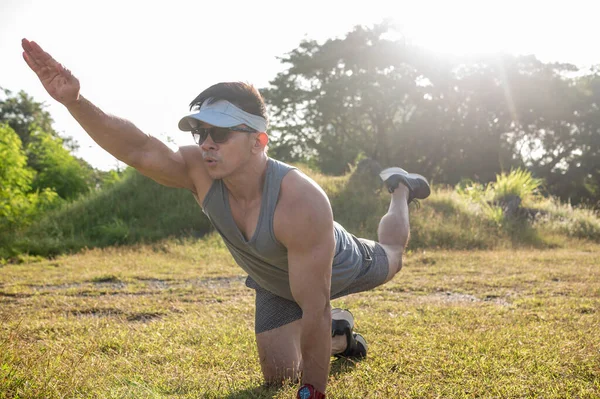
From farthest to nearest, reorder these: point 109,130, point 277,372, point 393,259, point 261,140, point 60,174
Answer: point 60,174, point 393,259, point 277,372, point 261,140, point 109,130

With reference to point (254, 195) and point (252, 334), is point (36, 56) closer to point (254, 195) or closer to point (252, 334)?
point (254, 195)

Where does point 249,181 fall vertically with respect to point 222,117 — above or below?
below

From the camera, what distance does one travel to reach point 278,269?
3283 mm

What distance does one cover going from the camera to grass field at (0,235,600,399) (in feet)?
10.7

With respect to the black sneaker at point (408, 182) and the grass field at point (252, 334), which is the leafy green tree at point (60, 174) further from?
the black sneaker at point (408, 182)

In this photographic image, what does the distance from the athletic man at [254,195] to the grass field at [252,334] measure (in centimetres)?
48

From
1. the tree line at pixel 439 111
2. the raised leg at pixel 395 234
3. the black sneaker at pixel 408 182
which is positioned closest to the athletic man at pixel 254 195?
the raised leg at pixel 395 234

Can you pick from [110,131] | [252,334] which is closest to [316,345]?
[110,131]

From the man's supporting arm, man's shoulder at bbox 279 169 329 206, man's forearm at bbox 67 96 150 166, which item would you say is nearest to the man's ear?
man's shoulder at bbox 279 169 329 206

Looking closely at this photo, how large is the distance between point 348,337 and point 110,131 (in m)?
2.06

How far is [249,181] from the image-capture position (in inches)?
124

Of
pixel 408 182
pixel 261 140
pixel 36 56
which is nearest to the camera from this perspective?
pixel 36 56

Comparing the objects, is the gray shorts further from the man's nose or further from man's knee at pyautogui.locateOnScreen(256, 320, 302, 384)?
the man's nose

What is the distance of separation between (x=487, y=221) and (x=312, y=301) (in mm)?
12013
